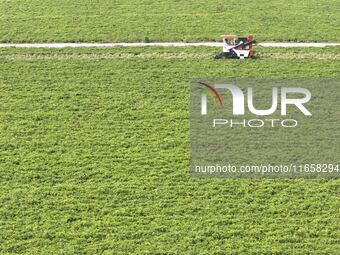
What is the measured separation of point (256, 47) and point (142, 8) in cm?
1074

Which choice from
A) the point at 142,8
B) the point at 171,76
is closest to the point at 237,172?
the point at 171,76

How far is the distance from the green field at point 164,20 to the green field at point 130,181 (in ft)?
15.0

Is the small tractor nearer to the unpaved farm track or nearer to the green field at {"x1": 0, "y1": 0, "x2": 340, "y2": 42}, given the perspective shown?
the unpaved farm track

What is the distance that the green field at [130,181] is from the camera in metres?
15.6

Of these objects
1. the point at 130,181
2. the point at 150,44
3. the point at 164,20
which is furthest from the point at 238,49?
the point at 130,181

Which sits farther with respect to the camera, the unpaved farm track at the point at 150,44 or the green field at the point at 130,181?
the unpaved farm track at the point at 150,44

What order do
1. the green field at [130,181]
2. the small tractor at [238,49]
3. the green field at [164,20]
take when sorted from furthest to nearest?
the green field at [164,20] → the small tractor at [238,49] → the green field at [130,181]

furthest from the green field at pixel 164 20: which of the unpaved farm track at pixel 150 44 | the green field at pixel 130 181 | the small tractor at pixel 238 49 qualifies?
the green field at pixel 130 181

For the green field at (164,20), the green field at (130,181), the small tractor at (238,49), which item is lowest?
the green field at (130,181)

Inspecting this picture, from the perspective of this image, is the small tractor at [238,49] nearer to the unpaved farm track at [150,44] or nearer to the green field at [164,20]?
the unpaved farm track at [150,44]

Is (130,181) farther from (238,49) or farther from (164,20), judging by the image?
(164,20)

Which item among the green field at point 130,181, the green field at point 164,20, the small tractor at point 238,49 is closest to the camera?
the green field at point 130,181

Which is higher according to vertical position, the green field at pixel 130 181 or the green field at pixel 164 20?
the green field at pixel 164 20

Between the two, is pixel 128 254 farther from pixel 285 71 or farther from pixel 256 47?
pixel 256 47
